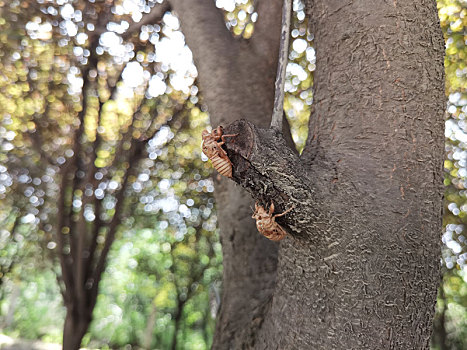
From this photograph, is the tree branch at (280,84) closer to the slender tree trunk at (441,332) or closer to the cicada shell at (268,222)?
the cicada shell at (268,222)

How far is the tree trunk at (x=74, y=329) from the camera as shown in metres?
3.84

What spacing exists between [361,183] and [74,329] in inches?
133

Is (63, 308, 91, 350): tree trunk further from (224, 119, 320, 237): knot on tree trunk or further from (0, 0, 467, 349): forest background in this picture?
(224, 119, 320, 237): knot on tree trunk

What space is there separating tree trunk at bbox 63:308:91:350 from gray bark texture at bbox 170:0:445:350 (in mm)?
2627

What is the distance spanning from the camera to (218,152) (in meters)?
1.44

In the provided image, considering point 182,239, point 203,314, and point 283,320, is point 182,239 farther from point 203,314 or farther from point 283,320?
point 283,320

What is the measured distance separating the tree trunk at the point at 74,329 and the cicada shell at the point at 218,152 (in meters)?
3.14

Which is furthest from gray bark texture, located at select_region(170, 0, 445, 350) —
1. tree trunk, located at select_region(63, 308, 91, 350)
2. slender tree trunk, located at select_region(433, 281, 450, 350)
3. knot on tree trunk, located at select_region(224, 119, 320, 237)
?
slender tree trunk, located at select_region(433, 281, 450, 350)

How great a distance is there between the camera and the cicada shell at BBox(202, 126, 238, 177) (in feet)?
4.66

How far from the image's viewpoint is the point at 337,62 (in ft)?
5.59

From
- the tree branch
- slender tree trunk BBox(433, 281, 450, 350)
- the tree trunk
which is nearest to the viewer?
the tree branch

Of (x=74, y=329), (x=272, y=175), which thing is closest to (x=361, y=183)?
(x=272, y=175)

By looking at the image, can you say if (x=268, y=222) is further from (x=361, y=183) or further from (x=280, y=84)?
(x=280, y=84)

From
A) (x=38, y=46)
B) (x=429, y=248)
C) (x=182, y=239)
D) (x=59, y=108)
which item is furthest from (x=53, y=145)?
(x=429, y=248)
